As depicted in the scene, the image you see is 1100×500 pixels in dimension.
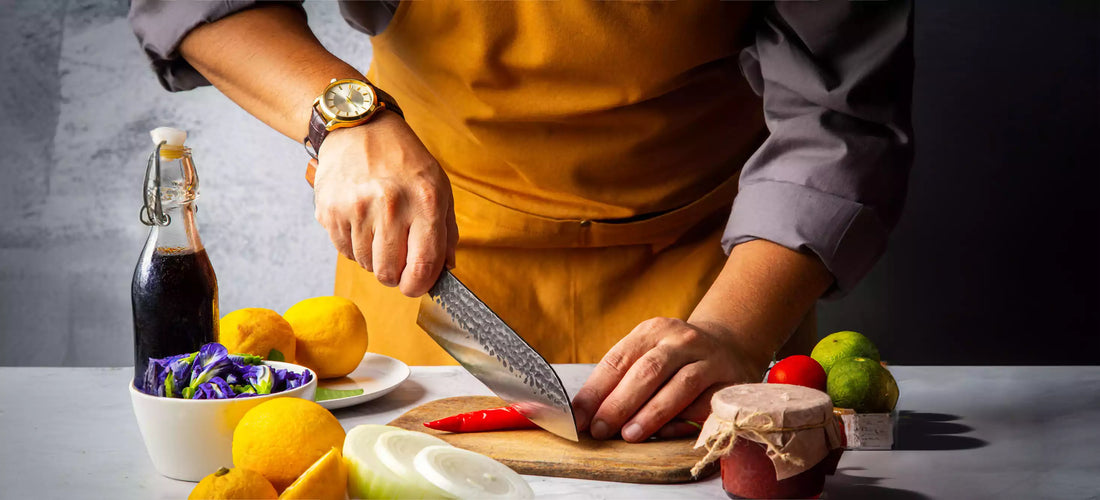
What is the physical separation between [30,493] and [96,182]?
2.34 meters

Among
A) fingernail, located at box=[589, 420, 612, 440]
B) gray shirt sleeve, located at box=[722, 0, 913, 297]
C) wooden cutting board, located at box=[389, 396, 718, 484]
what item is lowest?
wooden cutting board, located at box=[389, 396, 718, 484]

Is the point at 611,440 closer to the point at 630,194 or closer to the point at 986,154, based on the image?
the point at 630,194

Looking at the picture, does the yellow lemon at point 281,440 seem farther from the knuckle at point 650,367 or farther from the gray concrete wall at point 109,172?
the gray concrete wall at point 109,172

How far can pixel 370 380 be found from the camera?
1.22 meters

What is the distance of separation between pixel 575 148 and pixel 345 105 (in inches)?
14.4

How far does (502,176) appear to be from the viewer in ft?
4.77

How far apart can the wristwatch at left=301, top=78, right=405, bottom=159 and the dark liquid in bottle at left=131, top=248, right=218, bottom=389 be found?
0.21 metres

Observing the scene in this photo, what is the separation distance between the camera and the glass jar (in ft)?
2.67

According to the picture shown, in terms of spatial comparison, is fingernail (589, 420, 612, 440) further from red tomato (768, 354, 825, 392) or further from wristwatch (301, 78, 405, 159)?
wristwatch (301, 78, 405, 159)

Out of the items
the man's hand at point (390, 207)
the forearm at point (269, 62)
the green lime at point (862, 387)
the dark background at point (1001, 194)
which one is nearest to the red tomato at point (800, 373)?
the green lime at point (862, 387)

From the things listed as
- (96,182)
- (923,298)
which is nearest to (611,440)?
(923,298)

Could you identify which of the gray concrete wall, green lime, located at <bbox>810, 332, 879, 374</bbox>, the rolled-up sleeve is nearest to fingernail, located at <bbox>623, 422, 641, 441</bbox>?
green lime, located at <bbox>810, 332, 879, 374</bbox>

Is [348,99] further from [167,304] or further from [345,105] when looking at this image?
[167,304]

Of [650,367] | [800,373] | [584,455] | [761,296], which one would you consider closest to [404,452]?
[584,455]
